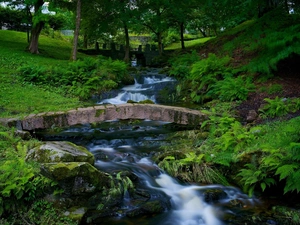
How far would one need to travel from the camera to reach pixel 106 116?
9.68m

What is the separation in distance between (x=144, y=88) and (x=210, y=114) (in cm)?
683

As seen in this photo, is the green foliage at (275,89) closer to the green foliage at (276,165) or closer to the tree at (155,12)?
the green foliage at (276,165)

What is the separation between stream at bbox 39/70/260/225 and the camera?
5.90 metres

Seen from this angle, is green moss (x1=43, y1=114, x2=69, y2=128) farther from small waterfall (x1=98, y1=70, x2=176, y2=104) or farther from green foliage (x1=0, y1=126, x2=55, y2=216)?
small waterfall (x1=98, y1=70, x2=176, y2=104)

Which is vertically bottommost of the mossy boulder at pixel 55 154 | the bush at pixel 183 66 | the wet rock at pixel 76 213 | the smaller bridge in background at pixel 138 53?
the wet rock at pixel 76 213

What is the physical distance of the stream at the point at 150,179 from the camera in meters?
5.90

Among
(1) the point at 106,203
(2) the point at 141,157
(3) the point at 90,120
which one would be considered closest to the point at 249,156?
(2) the point at 141,157

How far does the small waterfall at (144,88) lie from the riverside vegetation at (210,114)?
716 millimetres

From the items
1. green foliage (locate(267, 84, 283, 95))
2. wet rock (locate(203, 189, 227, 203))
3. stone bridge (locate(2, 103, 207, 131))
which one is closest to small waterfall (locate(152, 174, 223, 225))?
wet rock (locate(203, 189, 227, 203))

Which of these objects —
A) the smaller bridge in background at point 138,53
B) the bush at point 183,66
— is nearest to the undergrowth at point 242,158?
the bush at point 183,66

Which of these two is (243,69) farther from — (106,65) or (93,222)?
(93,222)

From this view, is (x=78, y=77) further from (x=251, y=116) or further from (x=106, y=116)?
(x=251, y=116)

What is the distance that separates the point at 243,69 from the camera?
13430mm

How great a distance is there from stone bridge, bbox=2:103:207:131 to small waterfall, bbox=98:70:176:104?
443 centimetres
